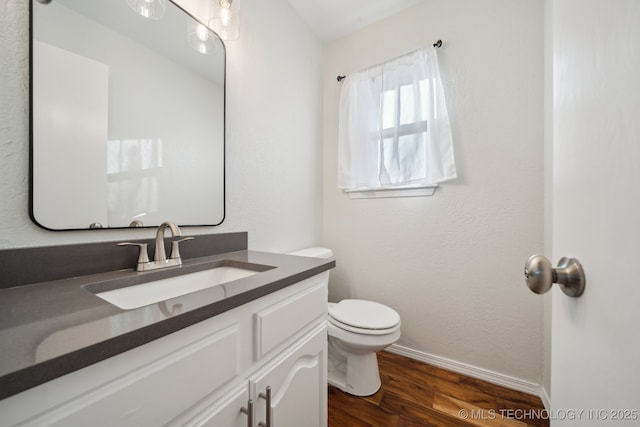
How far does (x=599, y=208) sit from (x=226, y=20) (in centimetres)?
144

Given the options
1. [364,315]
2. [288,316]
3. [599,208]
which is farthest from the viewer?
[364,315]

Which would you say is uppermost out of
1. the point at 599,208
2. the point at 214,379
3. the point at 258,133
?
the point at 258,133

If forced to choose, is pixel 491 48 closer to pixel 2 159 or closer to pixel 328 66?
pixel 328 66

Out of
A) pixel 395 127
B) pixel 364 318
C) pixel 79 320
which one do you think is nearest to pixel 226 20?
pixel 395 127

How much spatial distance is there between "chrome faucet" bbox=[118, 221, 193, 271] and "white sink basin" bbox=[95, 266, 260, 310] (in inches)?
2.7

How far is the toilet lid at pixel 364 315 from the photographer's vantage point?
1.24 metres

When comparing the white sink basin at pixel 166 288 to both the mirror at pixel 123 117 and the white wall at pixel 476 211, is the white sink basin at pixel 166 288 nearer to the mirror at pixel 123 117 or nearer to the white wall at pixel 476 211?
the mirror at pixel 123 117

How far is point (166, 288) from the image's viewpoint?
80cm

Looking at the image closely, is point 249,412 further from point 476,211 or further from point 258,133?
point 476,211

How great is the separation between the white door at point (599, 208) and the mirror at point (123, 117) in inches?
46.5

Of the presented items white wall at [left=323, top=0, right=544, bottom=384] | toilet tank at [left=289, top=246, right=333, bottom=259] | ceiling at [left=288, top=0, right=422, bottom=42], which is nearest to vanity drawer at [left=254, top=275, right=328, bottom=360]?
toilet tank at [left=289, top=246, right=333, bottom=259]

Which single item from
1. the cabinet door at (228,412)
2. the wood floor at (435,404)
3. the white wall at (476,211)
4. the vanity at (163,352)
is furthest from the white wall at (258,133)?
the wood floor at (435,404)

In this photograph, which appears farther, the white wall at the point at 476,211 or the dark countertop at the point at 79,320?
the white wall at the point at 476,211

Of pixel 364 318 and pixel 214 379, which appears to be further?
pixel 364 318
